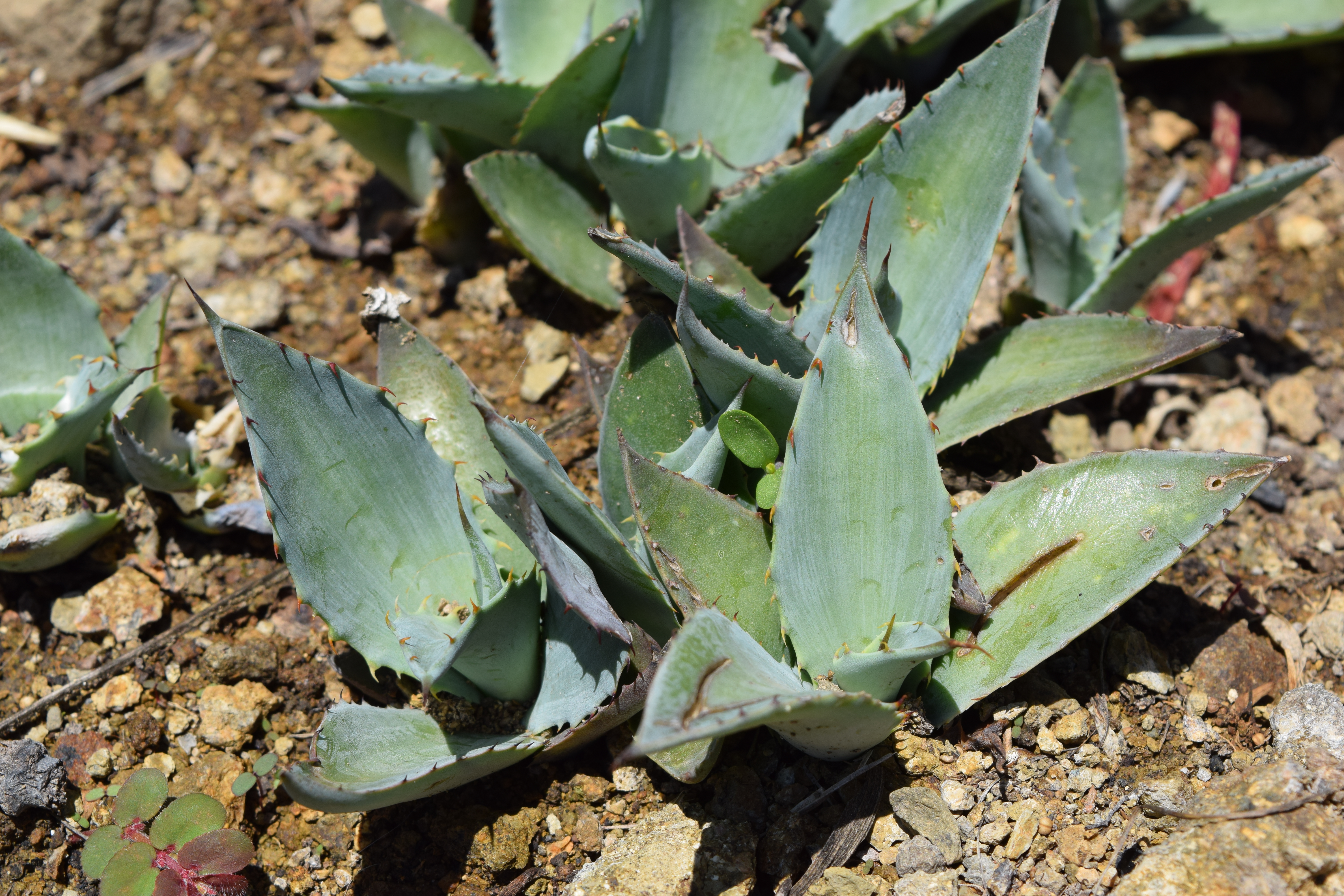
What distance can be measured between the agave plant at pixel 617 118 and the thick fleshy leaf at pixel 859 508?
21.5 inches

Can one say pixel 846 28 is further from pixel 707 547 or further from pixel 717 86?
pixel 707 547

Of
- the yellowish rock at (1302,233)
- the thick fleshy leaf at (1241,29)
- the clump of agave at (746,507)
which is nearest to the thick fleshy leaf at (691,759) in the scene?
the clump of agave at (746,507)

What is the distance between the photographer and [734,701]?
4.15ft

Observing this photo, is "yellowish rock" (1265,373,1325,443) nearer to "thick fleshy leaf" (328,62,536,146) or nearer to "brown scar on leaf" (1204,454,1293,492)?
"brown scar on leaf" (1204,454,1293,492)

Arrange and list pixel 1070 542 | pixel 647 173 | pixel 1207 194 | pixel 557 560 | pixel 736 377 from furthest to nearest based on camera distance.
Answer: pixel 1207 194
pixel 647 173
pixel 736 377
pixel 1070 542
pixel 557 560

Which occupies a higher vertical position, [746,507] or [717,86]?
[717,86]

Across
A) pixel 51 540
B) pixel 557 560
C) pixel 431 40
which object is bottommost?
pixel 51 540

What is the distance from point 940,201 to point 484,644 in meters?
1.25

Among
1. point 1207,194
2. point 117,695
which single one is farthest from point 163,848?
point 1207,194

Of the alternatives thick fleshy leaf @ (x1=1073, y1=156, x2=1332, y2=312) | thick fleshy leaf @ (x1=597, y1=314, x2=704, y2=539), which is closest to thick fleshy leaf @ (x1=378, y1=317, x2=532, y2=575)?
thick fleshy leaf @ (x1=597, y1=314, x2=704, y2=539)

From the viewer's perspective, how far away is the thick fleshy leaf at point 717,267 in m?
1.96

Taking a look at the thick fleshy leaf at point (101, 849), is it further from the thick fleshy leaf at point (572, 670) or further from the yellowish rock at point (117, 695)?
the thick fleshy leaf at point (572, 670)

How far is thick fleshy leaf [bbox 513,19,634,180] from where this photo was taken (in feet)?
7.04

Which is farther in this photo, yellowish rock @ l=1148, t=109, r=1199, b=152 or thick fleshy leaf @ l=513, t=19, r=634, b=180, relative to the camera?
yellowish rock @ l=1148, t=109, r=1199, b=152
